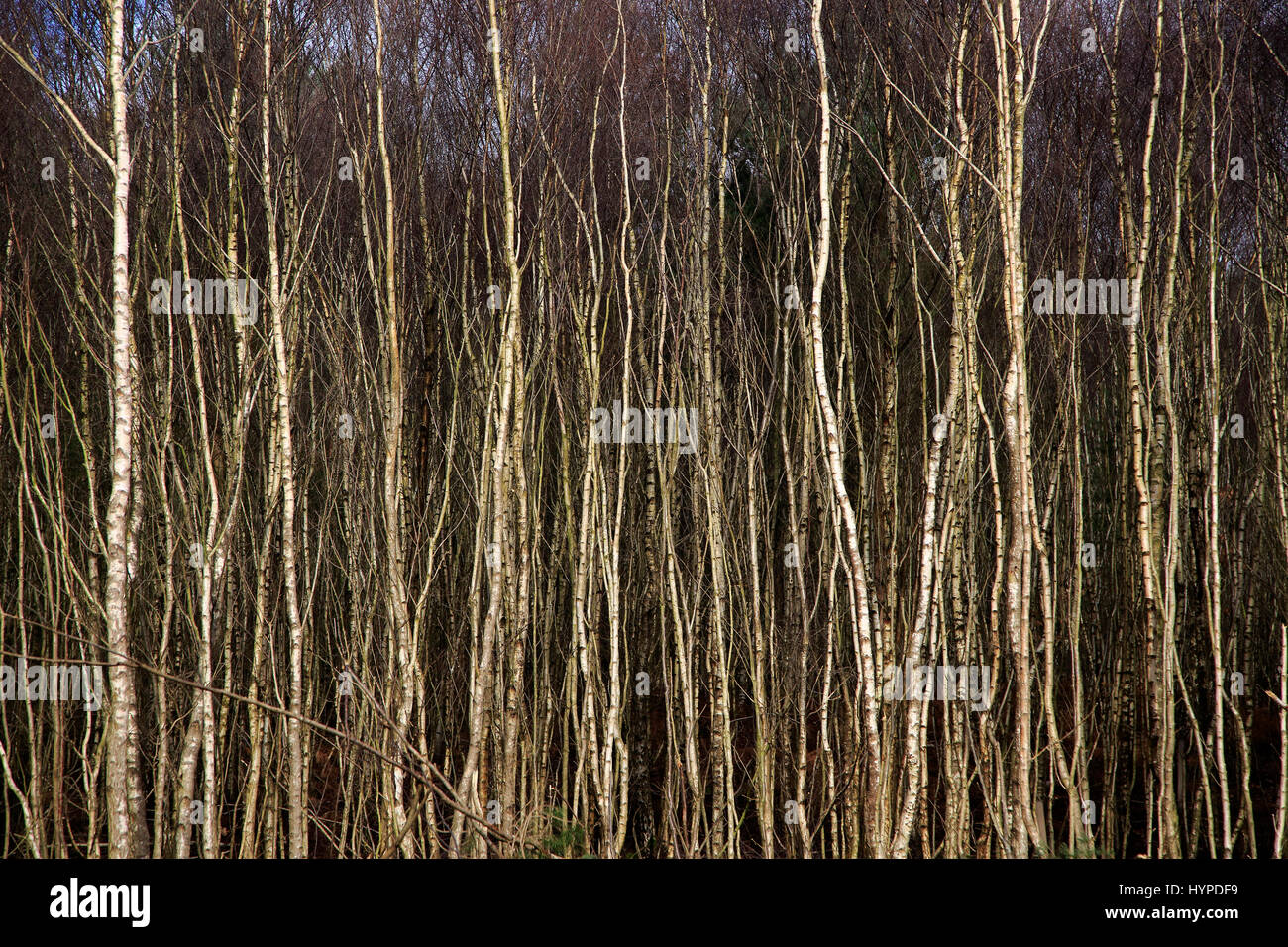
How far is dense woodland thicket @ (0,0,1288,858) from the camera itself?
370cm

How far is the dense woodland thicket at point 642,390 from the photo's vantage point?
3701mm

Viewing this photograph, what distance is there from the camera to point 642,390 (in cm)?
462

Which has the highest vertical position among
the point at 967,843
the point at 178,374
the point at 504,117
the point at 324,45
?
the point at 324,45

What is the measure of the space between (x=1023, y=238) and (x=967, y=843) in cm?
293

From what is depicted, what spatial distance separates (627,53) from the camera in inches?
179

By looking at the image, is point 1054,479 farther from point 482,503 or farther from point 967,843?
point 482,503

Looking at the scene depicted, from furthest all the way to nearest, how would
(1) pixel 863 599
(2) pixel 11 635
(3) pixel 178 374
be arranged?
(2) pixel 11 635 → (3) pixel 178 374 → (1) pixel 863 599

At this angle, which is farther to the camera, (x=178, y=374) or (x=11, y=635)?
(x=11, y=635)

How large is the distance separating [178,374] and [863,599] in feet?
12.1
